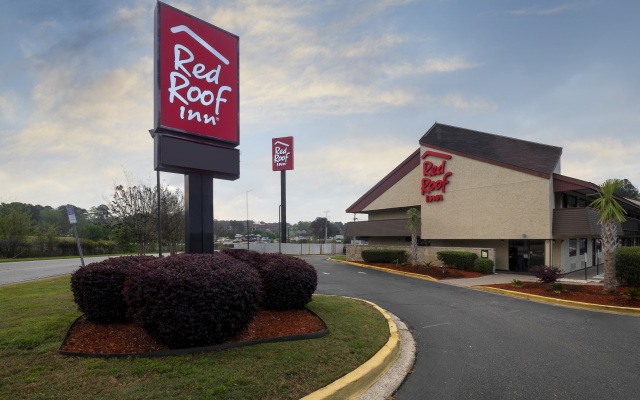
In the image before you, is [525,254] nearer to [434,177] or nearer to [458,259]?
[458,259]

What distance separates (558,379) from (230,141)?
25.8 ft

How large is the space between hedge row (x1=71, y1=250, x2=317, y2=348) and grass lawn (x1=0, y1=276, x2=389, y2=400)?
1.30 feet

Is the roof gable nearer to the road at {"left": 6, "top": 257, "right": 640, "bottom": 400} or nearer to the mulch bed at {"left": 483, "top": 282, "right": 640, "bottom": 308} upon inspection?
the mulch bed at {"left": 483, "top": 282, "right": 640, "bottom": 308}

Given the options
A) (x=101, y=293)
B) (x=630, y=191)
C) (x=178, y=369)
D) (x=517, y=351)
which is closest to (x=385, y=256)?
(x=517, y=351)

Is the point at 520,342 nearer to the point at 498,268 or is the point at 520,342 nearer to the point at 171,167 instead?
the point at 171,167

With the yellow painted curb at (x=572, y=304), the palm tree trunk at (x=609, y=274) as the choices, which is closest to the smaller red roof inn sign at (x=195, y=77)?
the yellow painted curb at (x=572, y=304)

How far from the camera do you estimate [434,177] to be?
2448cm

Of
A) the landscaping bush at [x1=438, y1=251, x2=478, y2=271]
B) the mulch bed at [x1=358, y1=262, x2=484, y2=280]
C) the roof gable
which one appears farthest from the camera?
the roof gable

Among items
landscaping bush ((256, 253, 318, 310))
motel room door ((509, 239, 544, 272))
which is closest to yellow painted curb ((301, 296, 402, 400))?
landscaping bush ((256, 253, 318, 310))

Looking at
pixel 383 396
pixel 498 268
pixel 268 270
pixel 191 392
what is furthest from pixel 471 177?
pixel 191 392

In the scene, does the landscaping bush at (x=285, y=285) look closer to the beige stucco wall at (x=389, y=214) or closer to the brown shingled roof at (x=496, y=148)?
the brown shingled roof at (x=496, y=148)

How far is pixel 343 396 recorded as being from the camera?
14.2ft

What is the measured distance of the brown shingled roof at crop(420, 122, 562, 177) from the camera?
62.9 ft

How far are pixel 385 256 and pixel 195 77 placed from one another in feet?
67.6
